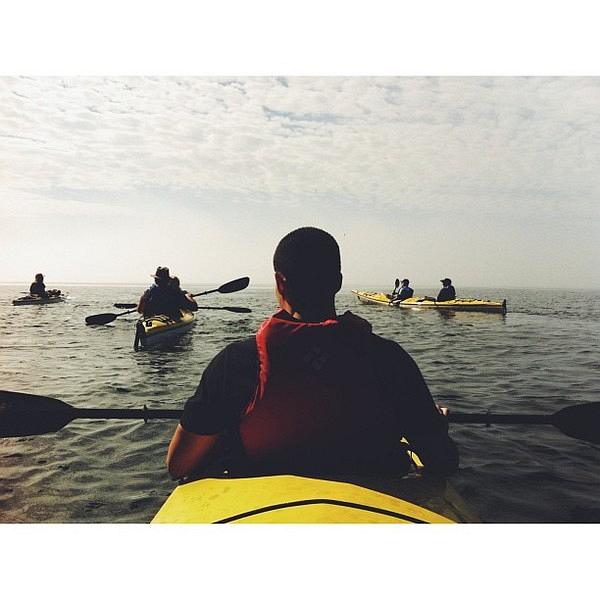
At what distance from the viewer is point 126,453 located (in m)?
5.68

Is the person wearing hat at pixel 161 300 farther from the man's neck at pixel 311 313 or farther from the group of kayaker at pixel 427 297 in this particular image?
the group of kayaker at pixel 427 297

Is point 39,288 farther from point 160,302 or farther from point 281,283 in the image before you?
point 281,283

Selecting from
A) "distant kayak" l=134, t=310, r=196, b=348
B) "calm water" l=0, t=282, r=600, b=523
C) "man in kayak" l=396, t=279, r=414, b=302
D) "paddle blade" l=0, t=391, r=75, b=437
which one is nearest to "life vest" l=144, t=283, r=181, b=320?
"distant kayak" l=134, t=310, r=196, b=348

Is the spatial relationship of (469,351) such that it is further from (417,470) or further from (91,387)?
(417,470)

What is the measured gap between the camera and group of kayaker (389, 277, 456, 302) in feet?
75.8

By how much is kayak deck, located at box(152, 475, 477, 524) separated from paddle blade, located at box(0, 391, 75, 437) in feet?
5.27

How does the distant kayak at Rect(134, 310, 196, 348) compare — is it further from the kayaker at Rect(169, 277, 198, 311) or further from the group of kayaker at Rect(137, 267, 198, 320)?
the kayaker at Rect(169, 277, 198, 311)

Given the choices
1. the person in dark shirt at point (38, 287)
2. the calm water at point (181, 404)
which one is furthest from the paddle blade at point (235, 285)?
the person in dark shirt at point (38, 287)

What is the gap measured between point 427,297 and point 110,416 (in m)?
21.6

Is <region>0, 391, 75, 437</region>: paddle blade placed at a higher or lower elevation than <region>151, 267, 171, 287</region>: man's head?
lower

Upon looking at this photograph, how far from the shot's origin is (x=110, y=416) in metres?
3.75

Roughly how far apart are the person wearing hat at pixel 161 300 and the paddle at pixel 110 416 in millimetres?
9500

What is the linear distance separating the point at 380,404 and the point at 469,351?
36.8 ft

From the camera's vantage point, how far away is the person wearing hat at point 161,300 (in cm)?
1354
